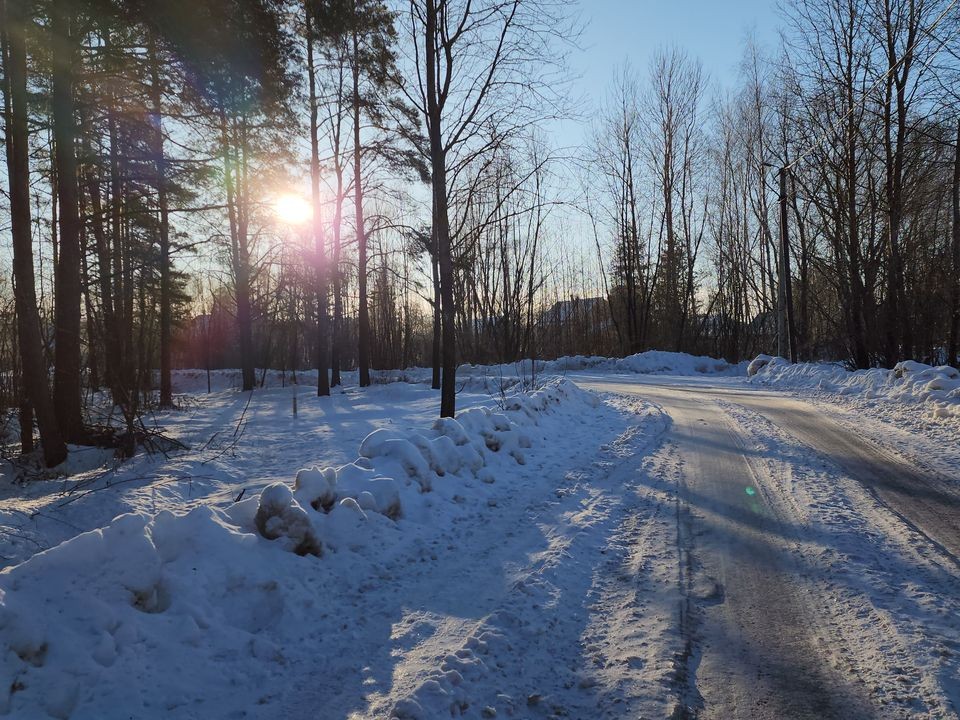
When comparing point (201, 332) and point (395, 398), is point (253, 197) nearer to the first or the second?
point (395, 398)

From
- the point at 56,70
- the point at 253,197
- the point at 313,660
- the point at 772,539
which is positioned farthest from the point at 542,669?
the point at 253,197

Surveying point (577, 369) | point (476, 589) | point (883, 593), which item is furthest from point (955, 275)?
point (577, 369)

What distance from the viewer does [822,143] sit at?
58.7ft

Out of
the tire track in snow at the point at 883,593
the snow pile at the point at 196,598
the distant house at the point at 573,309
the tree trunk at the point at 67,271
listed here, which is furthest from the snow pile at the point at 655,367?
the distant house at the point at 573,309

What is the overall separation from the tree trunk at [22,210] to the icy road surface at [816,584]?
26.3 feet

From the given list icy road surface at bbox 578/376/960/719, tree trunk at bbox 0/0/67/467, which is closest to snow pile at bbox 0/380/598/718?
icy road surface at bbox 578/376/960/719

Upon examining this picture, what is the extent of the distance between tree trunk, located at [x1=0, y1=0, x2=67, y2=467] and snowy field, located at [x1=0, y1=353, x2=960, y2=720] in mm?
1628

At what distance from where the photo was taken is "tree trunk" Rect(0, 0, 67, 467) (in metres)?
7.16

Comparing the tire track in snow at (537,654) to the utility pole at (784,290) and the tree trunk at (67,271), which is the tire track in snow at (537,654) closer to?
the tree trunk at (67,271)

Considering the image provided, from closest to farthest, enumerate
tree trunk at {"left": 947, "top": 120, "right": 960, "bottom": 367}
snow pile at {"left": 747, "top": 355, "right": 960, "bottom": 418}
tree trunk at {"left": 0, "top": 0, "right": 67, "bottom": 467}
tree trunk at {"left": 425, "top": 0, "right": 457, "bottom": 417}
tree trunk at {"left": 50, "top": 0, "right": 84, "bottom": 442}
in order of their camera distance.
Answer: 1. tree trunk at {"left": 0, "top": 0, "right": 67, "bottom": 467}
2. tree trunk at {"left": 50, "top": 0, "right": 84, "bottom": 442}
3. snow pile at {"left": 747, "top": 355, "right": 960, "bottom": 418}
4. tree trunk at {"left": 425, "top": 0, "right": 457, "bottom": 417}
5. tree trunk at {"left": 947, "top": 120, "right": 960, "bottom": 367}

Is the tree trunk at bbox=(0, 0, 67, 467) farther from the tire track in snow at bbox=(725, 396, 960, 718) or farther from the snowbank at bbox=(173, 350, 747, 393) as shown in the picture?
the snowbank at bbox=(173, 350, 747, 393)

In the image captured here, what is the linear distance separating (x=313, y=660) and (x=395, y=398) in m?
14.0

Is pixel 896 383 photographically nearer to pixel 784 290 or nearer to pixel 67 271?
pixel 784 290

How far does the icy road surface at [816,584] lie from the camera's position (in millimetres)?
2350
